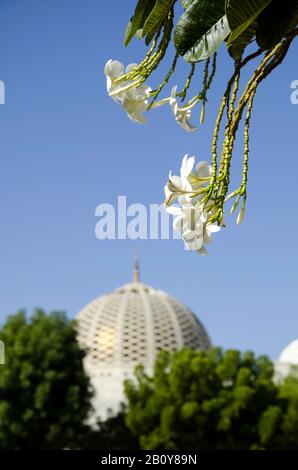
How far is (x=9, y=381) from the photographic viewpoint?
15328 mm

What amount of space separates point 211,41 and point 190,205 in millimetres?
224

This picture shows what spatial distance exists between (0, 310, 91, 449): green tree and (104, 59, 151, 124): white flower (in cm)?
1440

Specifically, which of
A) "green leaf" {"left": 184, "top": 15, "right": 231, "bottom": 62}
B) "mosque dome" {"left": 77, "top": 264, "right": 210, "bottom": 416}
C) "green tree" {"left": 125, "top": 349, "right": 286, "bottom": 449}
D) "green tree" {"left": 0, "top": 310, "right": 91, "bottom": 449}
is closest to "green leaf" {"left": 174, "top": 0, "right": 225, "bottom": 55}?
"green leaf" {"left": 184, "top": 15, "right": 231, "bottom": 62}

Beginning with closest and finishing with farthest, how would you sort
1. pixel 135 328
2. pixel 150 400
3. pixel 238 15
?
pixel 238 15, pixel 150 400, pixel 135 328

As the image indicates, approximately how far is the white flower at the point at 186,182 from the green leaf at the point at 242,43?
0.48ft

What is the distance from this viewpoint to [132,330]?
29.8 m

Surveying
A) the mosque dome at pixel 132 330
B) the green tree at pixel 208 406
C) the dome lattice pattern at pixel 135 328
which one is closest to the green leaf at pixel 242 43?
the green tree at pixel 208 406

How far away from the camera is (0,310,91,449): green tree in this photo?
1512cm

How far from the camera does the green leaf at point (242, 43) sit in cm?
105

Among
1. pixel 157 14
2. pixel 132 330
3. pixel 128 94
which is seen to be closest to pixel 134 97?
pixel 128 94

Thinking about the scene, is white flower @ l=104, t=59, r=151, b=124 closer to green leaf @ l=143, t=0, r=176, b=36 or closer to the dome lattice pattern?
green leaf @ l=143, t=0, r=176, b=36

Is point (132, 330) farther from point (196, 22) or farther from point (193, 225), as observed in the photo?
point (196, 22)
